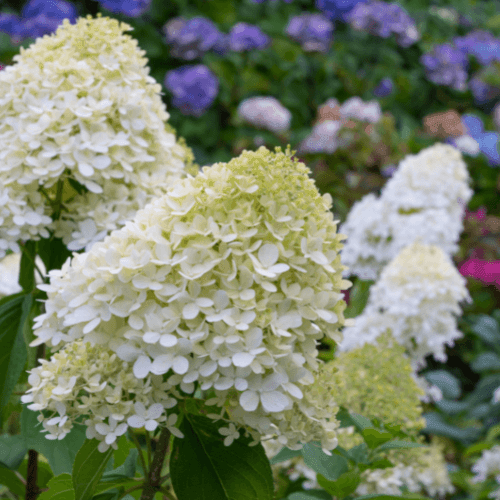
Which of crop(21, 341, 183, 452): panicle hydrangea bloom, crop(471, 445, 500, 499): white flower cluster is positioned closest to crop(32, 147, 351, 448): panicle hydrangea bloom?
crop(21, 341, 183, 452): panicle hydrangea bloom

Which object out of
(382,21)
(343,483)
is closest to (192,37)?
(382,21)

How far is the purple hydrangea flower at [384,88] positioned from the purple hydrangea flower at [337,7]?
0.53 metres

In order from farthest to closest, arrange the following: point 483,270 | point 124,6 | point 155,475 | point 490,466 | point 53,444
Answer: point 124,6, point 483,270, point 490,466, point 53,444, point 155,475

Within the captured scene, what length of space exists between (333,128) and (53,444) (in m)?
2.59

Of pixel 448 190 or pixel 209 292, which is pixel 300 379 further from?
pixel 448 190

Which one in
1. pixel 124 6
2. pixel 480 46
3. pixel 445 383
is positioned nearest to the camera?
pixel 445 383

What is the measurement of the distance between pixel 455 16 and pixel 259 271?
501 cm

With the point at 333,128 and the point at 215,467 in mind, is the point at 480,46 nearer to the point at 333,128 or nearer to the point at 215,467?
the point at 333,128

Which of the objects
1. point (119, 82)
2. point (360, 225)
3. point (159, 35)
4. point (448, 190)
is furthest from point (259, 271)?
point (159, 35)

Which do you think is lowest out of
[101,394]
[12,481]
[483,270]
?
[483,270]

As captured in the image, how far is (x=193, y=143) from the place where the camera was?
146 inches

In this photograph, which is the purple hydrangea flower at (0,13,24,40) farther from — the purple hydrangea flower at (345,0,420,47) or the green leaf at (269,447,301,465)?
the green leaf at (269,447,301,465)

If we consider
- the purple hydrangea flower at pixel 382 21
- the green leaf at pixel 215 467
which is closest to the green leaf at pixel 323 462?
the green leaf at pixel 215 467

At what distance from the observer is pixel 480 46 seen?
15.1ft
